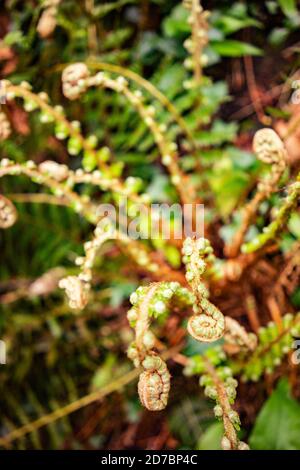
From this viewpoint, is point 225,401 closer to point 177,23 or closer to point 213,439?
point 213,439

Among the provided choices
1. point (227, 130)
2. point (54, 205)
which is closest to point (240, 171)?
point (227, 130)

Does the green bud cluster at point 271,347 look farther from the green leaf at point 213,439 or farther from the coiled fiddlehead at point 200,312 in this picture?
the coiled fiddlehead at point 200,312

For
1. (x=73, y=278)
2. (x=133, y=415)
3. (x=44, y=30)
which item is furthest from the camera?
(x=133, y=415)

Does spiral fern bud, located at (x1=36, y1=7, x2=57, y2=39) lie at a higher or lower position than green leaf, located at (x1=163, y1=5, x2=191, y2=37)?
lower

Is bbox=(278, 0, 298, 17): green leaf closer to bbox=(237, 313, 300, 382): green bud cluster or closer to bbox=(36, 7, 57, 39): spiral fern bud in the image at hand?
bbox=(36, 7, 57, 39): spiral fern bud

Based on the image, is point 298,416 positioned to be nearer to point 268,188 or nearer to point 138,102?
point 268,188

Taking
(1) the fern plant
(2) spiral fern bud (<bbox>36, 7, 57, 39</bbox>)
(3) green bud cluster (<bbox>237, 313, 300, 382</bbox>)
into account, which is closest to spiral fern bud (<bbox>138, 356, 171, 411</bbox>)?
(1) the fern plant
